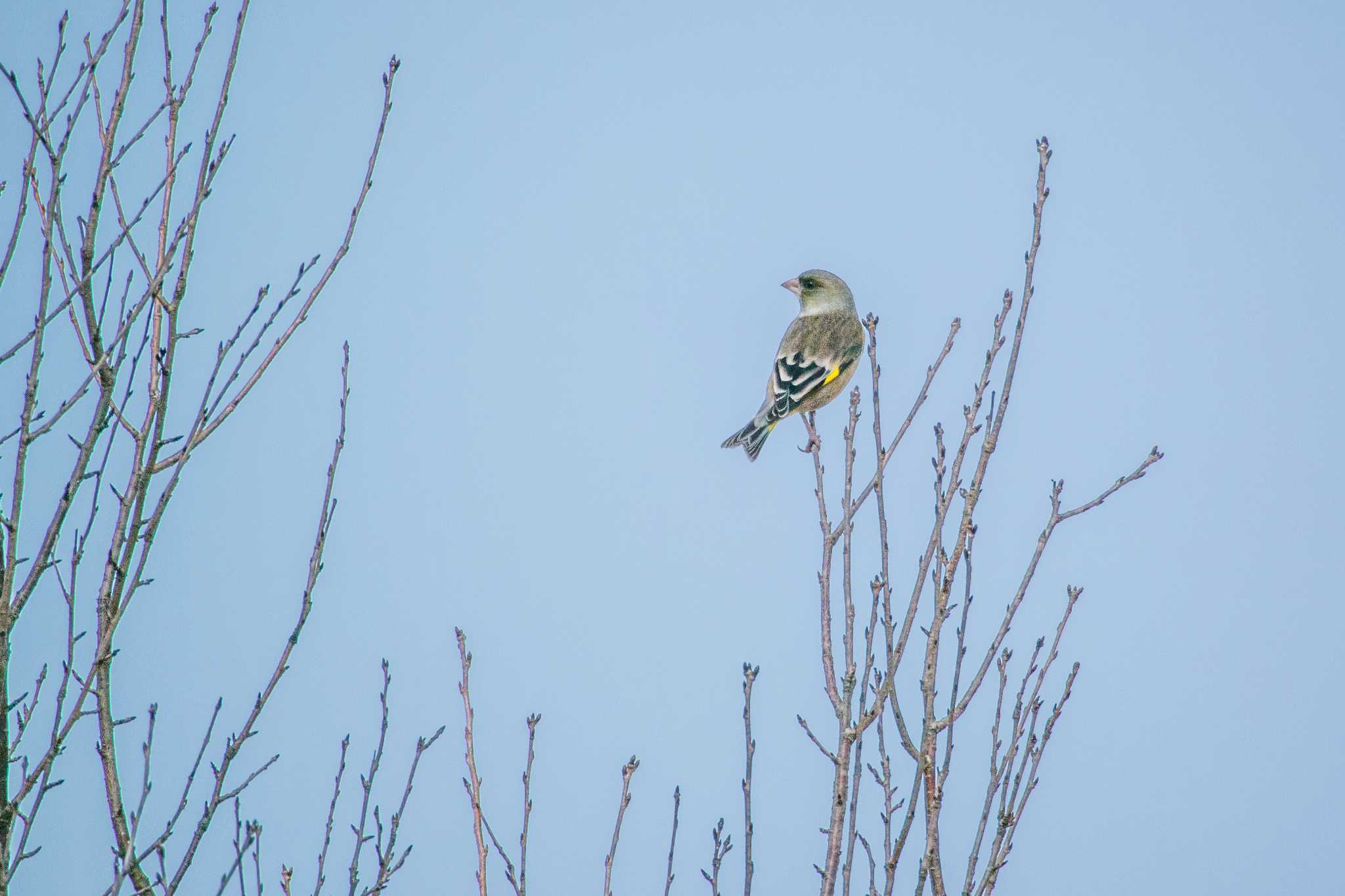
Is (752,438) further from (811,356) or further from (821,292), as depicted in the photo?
(821,292)

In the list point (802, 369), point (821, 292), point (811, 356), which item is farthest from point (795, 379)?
point (821, 292)

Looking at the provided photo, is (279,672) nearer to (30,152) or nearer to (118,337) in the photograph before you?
(118,337)

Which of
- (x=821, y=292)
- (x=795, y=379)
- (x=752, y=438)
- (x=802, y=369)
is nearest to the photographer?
(x=752, y=438)

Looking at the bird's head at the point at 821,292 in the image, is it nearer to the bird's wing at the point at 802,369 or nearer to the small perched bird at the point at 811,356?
the small perched bird at the point at 811,356

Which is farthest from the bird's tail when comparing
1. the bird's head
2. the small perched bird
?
the bird's head

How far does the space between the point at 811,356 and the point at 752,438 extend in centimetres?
95

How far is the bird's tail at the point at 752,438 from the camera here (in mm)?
8148

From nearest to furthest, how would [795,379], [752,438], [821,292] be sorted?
1. [752,438]
2. [795,379]
3. [821,292]

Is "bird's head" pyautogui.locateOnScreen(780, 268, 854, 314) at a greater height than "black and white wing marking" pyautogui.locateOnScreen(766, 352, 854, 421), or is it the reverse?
"bird's head" pyautogui.locateOnScreen(780, 268, 854, 314)

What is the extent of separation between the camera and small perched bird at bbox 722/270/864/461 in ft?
27.3

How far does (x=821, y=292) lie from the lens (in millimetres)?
10031

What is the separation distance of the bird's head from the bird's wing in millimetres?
789

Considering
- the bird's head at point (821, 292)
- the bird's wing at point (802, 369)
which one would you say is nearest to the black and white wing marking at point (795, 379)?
the bird's wing at point (802, 369)

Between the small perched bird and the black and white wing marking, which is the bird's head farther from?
the black and white wing marking
